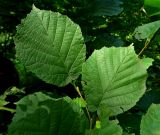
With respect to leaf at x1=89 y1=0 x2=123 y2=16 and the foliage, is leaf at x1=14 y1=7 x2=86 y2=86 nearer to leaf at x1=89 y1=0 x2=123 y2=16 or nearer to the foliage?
the foliage

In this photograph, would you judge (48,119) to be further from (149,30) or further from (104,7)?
(104,7)

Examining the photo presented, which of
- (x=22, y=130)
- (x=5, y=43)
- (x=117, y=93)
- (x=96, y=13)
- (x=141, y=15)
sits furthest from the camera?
(x=141, y=15)

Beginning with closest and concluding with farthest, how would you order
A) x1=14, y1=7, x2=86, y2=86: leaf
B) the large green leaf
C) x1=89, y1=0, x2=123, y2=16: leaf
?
1. the large green leaf
2. x1=14, y1=7, x2=86, y2=86: leaf
3. x1=89, y1=0, x2=123, y2=16: leaf

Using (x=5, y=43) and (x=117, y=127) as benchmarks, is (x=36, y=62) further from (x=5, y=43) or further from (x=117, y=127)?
(x=5, y=43)

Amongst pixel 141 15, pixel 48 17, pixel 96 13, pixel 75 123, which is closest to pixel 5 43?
pixel 96 13

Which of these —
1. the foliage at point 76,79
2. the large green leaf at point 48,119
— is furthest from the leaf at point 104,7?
the large green leaf at point 48,119

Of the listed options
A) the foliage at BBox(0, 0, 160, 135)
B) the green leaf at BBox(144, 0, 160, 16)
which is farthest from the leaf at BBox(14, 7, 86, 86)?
the green leaf at BBox(144, 0, 160, 16)

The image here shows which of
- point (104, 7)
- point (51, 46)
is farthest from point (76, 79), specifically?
point (104, 7)
